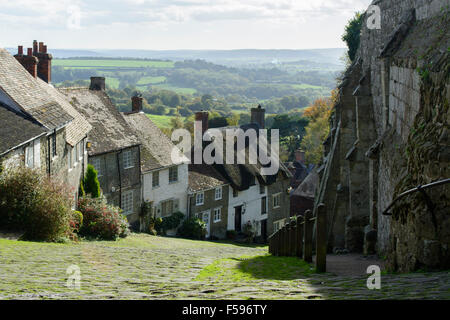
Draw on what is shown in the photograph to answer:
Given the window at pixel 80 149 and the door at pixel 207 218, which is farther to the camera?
the door at pixel 207 218

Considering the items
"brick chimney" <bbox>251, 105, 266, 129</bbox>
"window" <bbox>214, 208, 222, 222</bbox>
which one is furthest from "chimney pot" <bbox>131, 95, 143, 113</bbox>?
"brick chimney" <bbox>251, 105, 266, 129</bbox>

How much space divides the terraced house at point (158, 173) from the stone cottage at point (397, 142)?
55.7 feet

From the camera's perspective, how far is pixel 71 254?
13.2 m

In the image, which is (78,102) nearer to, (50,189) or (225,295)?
(50,189)

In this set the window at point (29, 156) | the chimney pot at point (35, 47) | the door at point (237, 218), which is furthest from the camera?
the door at point (237, 218)

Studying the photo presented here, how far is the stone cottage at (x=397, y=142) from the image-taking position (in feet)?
25.0

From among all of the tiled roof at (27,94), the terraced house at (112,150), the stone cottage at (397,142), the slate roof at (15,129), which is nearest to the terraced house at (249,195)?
the terraced house at (112,150)

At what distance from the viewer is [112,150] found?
1297 inches

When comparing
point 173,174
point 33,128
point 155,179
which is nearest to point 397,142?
point 33,128

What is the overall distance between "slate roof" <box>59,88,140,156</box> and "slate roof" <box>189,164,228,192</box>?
22.5 ft

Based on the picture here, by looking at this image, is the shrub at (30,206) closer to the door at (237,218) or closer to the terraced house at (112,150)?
the terraced house at (112,150)

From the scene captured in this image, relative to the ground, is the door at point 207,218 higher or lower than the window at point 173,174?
lower

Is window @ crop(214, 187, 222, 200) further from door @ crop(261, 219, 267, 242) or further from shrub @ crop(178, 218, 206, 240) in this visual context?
door @ crop(261, 219, 267, 242)

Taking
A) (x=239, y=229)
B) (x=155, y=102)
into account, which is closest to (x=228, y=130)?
(x=239, y=229)
